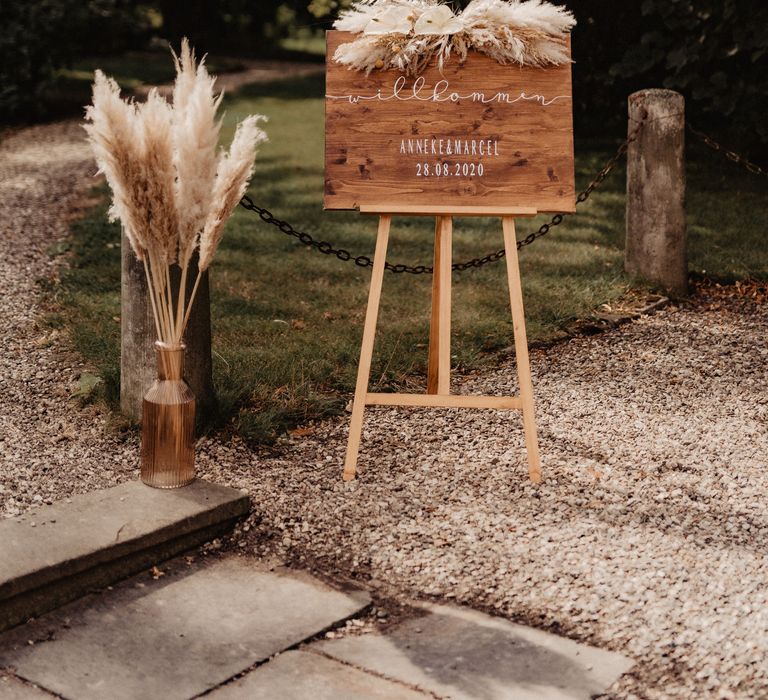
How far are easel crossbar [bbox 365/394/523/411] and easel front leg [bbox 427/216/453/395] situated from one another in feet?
0.79

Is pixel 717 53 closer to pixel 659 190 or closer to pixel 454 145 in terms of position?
pixel 659 190

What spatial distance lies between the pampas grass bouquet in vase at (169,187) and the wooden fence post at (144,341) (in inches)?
20.1

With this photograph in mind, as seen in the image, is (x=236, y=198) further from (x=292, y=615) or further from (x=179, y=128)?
Answer: (x=292, y=615)

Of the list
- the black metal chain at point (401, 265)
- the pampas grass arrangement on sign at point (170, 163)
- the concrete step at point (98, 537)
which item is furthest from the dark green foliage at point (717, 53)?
the concrete step at point (98, 537)

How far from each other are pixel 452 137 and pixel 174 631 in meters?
2.04

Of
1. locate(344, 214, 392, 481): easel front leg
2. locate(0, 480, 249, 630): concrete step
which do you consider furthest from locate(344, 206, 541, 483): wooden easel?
locate(0, 480, 249, 630): concrete step

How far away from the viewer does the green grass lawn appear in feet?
16.3

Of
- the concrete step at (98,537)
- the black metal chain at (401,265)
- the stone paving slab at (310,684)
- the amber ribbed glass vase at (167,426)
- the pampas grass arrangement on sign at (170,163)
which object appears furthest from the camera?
the black metal chain at (401,265)

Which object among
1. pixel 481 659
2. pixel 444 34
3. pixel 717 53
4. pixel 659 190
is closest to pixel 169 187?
pixel 444 34

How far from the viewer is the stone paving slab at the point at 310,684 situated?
105 inches

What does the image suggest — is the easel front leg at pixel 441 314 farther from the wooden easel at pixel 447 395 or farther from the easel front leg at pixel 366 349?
the easel front leg at pixel 366 349

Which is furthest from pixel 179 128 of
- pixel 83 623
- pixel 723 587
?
pixel 723 587

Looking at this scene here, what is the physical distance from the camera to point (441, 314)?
438cm

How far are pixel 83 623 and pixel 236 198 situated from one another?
1404 mm
